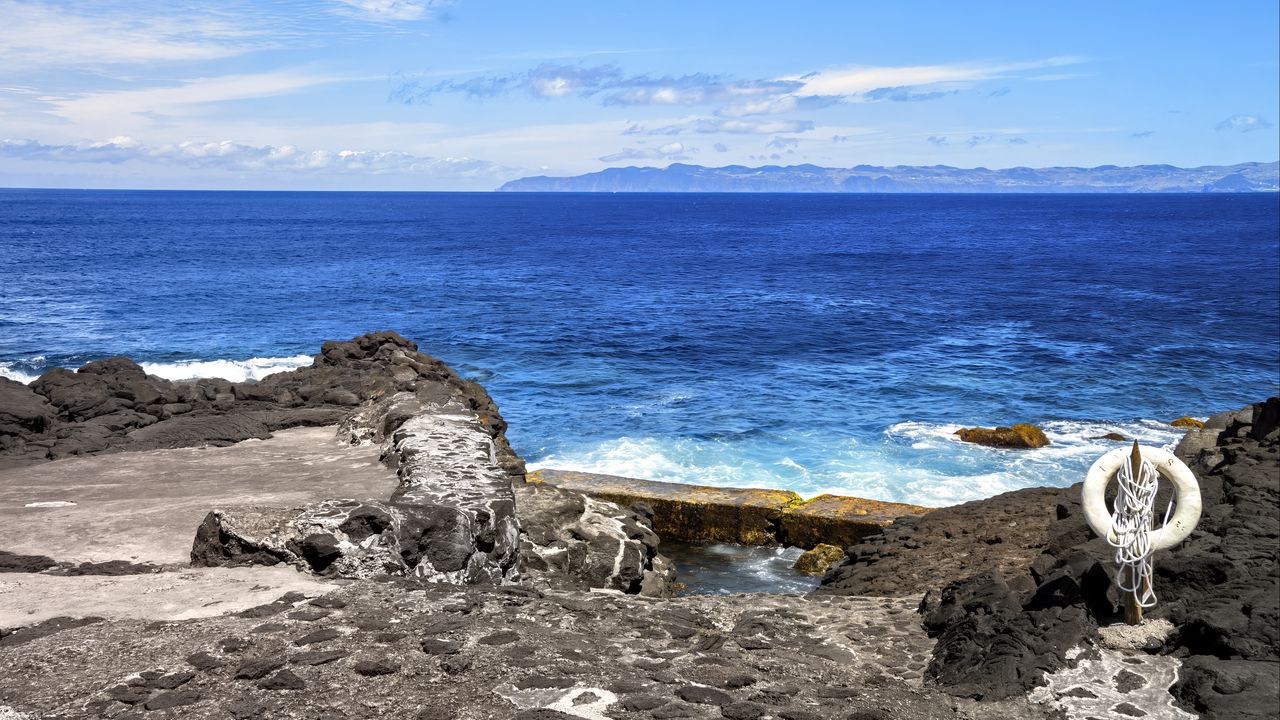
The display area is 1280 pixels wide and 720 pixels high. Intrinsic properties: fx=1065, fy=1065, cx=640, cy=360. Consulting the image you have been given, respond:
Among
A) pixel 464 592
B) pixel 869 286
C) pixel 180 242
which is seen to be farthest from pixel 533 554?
pixel 180 242

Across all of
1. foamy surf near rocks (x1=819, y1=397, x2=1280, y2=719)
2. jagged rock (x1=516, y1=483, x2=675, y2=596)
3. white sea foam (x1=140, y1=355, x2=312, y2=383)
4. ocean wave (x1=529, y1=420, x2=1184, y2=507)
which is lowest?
ocean wave (x1=529, y1=420, x2=1184, y2=507)

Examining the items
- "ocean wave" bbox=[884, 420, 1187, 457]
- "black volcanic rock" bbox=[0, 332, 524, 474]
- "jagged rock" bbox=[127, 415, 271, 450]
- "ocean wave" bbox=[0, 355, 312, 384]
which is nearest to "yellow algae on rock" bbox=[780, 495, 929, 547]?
"black volcanic rock" bbox=[0, 332, 524, 474]

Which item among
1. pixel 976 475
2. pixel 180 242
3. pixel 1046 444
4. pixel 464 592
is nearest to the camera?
pixel 464 592

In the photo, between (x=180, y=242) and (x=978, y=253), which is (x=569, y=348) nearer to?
(x=978, y=253)

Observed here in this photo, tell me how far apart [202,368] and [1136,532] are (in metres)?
26.9

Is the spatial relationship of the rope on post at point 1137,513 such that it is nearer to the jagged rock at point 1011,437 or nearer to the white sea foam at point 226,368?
the jagged rock at point 1011,437

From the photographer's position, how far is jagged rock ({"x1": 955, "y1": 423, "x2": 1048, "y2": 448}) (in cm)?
2200

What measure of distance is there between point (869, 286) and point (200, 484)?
4470 cm

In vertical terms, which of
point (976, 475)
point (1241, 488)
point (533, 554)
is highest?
point (1241, 488)

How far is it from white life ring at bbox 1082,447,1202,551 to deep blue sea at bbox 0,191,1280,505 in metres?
10.3

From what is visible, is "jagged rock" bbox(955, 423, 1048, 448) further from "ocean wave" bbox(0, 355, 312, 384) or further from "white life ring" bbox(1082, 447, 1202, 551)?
"ocean wave" bbox(0, 355, 312, 384)

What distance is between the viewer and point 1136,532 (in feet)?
26.9

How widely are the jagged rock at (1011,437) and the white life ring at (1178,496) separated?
1383cm

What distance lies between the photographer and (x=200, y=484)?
1177 cm
